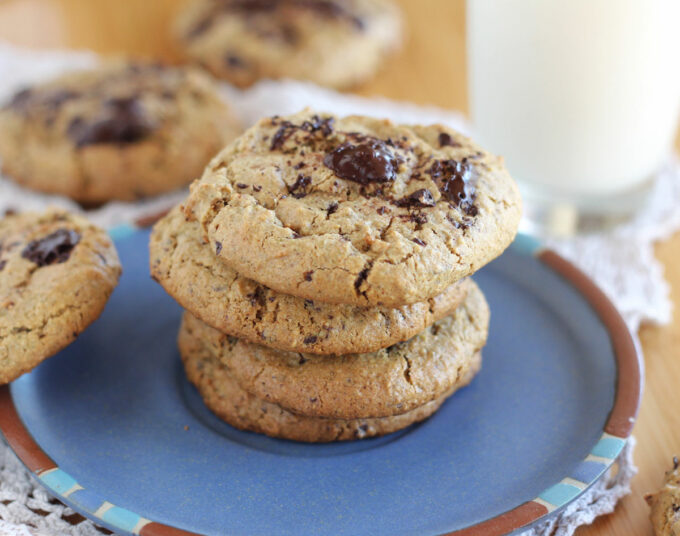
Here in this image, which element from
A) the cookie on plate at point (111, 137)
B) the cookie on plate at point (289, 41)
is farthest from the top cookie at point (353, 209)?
the cookie on plate at point (289, 41)

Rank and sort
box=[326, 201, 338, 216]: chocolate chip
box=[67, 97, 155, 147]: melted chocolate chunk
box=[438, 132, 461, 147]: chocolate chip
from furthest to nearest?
box=[67, 97, 155, 147]: melted chocolate chunk → box=[438, 132, 461, 147]: chocolate chip → box=[326, 201, 338, 216]: chocolate chip

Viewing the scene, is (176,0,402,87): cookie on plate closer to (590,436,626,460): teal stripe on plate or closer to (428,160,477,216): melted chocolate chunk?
(428,160,477,216): melted chocolate chunk

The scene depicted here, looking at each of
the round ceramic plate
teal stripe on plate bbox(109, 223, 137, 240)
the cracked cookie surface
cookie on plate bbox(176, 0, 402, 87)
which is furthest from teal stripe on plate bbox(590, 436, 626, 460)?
cookie on plate bbox(176, 0, 402, 87)

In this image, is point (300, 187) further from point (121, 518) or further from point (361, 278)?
point (121, 518)

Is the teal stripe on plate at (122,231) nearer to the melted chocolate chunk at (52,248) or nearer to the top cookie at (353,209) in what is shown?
the melted chocolate chunk at (52,248)

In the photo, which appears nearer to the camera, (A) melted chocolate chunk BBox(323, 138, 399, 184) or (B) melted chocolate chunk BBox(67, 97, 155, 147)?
(A) melted chocolate chunk BBox(323, 138, 399, 184)

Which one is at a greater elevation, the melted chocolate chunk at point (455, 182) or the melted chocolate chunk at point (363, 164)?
the melted chocolate chunk at point (363, 164)

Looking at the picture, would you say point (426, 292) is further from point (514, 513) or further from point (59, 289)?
point (59, 289)
